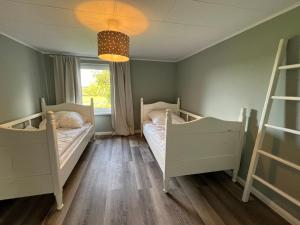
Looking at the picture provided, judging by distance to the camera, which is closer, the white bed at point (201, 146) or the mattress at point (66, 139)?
the white bed at point (201, 146)

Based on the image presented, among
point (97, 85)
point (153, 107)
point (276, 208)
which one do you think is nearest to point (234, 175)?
point (276, 208)

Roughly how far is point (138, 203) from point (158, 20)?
2.00 metres

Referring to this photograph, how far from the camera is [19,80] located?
2.50m

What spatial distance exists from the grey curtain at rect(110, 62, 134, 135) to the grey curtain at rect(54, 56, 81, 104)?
0.78m

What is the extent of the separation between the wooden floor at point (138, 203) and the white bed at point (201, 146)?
0.24 meters

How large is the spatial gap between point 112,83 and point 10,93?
1.95 m

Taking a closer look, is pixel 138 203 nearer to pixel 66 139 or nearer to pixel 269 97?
pixel 66 139

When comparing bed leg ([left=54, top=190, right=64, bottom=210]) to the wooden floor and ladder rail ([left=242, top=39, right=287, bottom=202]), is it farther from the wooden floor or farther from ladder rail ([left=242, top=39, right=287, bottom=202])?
ladder rail ([left=242, top=39, right=287, bottom=202])

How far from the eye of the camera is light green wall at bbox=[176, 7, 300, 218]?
1.46 m

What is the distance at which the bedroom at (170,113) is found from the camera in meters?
1.46

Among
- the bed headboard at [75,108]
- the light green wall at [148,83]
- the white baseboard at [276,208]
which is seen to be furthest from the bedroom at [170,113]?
the light green wall at [148,83]

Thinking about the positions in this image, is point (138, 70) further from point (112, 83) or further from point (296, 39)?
point (296, 39)

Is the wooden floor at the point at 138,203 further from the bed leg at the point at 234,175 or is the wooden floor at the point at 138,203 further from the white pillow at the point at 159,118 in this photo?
the white pillow at the point at 159,118

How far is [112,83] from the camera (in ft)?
12.6
